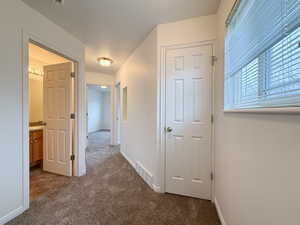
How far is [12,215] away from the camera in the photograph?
1584 millimetres

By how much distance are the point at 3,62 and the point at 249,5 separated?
2370 millimetres

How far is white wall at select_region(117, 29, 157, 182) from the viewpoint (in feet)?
7.45

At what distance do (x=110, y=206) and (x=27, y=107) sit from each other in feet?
5.29

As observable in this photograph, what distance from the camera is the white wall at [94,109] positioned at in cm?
786

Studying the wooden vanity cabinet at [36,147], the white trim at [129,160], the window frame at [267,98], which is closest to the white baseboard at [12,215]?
the wooden vanity cabinet at [36,147]

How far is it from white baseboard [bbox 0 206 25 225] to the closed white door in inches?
71.6

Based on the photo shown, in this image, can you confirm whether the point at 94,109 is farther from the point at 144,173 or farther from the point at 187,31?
the point at 187,31

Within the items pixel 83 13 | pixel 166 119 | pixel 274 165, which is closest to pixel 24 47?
pixel 83 13

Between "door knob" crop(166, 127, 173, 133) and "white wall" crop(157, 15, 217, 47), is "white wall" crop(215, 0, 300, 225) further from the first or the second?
"door knob" crop(166, 127, 173, 133)

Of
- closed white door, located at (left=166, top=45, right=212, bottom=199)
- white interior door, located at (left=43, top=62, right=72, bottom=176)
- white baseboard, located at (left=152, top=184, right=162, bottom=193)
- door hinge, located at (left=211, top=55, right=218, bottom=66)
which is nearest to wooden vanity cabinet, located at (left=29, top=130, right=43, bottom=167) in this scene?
white interior door, located at (left=43, top=62, right=72, bottom=176)

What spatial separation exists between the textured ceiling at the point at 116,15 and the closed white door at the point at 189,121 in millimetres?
466

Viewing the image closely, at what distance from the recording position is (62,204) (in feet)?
6.04

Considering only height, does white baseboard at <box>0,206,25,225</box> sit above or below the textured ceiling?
below

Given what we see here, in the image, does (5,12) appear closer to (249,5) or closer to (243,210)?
(249,5)
